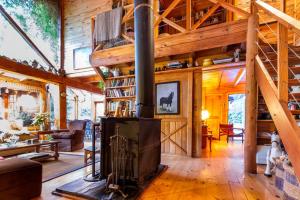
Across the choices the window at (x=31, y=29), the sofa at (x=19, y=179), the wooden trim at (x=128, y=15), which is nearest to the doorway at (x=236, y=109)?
the wooden trim at (x=128, y=15)

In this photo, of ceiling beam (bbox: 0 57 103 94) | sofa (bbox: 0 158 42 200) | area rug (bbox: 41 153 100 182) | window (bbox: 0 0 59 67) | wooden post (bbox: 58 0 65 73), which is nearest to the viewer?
sofa (bbox: 0 158 42 200)

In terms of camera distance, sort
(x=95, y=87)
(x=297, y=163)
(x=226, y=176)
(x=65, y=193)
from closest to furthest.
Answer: (x=297, y=163), (x=65, y=193), (x=226, y=176), (x=95, y=87)

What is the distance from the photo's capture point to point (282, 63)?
1.69 metres

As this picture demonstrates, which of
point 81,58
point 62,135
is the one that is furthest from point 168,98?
point 81,58

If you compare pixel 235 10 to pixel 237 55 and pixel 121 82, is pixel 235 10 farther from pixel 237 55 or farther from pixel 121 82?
pixel 121 82

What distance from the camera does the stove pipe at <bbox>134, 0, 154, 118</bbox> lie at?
2.77 meters

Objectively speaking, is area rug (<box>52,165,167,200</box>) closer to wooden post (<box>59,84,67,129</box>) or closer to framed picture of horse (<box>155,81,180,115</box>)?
framed picture of horse (<box>155,81,180,115</box>)

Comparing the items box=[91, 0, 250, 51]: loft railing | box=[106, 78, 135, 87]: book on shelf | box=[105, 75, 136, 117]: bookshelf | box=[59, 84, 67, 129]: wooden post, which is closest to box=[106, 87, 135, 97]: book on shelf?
box=[105, 75, 136, 117]: bookshelf

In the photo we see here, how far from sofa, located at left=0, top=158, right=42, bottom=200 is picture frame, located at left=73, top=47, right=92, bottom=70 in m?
5.02

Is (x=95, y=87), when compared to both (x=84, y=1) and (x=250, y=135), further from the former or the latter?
(x=250, y=135)

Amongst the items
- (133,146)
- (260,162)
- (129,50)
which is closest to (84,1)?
(129,50)

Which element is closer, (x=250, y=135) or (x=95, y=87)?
(x=250, y=135)

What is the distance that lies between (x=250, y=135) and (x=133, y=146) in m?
2.10

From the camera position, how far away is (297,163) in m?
1.41
